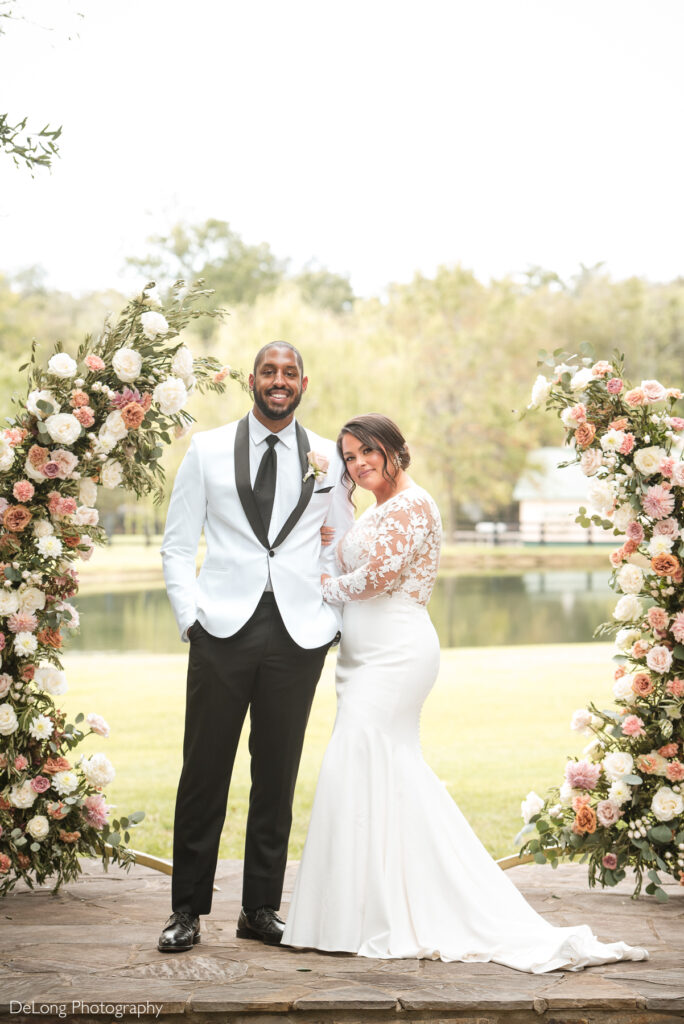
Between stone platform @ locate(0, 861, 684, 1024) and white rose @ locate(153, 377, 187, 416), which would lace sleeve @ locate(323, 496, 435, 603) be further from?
stone platform @ locate(0, 861, 684, 1024)

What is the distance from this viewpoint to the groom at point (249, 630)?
158 inches

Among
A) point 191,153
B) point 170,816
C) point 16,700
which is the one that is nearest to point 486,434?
point 191,153

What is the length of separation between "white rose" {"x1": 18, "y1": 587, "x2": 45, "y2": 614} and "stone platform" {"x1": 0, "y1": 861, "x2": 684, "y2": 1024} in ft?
4.29

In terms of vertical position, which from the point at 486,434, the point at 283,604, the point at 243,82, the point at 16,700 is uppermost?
the point at 243,82

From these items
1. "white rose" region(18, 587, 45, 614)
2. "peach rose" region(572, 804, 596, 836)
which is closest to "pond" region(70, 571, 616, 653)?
"white rose" region(18, 587, 45, 614)

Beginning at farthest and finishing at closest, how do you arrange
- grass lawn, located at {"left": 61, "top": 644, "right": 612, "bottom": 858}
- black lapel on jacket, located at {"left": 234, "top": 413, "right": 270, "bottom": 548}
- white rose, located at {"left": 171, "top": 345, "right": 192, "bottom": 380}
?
grass lawn, located at {"left": 61, "top": 644, "right": 612, "bottom": 858} → white rose, located at {"left": 171, "top": 345, "right": 192, "bottom": 380} → black lapel on jacket, located at {"left": 234, "top": 413, "right": 270, "bottom": 548}

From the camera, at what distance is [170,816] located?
25.1 feet

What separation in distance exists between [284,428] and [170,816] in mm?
4346

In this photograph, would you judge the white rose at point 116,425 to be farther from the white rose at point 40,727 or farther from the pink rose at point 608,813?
the pink rose at point 608,813

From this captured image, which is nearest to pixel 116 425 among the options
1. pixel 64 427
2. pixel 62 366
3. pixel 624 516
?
pixel 64 427

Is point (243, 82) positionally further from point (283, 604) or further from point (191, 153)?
point (283, 604)

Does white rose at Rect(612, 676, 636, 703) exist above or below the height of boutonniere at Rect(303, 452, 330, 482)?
below

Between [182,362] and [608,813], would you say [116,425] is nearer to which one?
[182,362]

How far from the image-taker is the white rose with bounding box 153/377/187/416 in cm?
443
